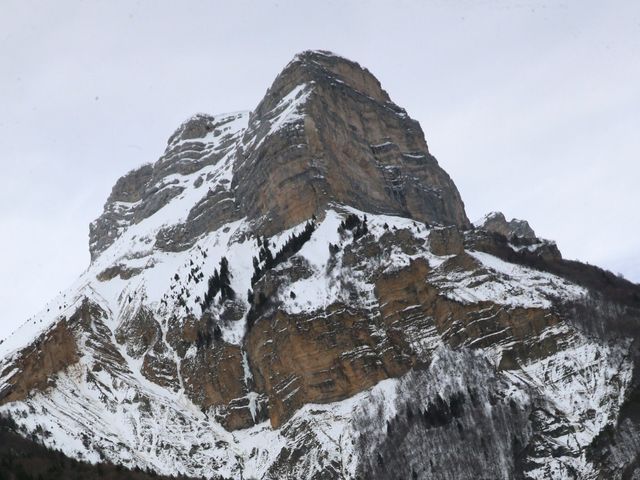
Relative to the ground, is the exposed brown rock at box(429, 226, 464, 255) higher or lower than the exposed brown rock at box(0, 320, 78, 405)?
higher

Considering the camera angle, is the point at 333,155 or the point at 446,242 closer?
the point at 446,242

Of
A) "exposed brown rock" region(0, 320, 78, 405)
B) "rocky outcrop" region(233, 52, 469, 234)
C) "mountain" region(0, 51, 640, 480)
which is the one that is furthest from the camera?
"rocky outcrop" region(233, 52, 469, 234)

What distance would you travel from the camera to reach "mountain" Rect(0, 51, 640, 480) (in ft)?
284

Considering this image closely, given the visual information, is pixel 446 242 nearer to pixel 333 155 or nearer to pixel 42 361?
pixel 333 155

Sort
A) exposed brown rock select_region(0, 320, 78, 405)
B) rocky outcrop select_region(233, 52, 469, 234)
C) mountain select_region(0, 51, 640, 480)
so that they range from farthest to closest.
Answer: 1. rocky outcrop select_region(233, 52, 469, 234)
2. exposed brown rock select_region(0, 320, 78, 405)
3. mountain select_region(0, 51, 640, 480)

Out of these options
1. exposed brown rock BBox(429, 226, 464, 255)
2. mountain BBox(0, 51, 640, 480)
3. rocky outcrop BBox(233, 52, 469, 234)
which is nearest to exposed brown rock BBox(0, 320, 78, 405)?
mountain BBox(0, 51, 640, 480)

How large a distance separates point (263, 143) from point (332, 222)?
104ft

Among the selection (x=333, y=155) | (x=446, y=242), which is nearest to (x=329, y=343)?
(x=446, y=242)

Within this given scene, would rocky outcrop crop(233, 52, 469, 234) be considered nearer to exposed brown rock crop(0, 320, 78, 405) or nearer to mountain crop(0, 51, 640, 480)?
mountain crop(0, 51, 640, 480)

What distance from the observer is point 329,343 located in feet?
351

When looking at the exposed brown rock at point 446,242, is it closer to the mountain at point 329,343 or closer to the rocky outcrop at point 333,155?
the mountain at point 329,343

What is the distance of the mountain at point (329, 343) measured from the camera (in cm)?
8650

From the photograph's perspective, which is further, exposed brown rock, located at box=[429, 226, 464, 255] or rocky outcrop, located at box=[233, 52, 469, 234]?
rocky outcrop, located at box=[233, 52, 469, 234]

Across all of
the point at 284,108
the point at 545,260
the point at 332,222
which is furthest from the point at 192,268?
the point at 545,260
